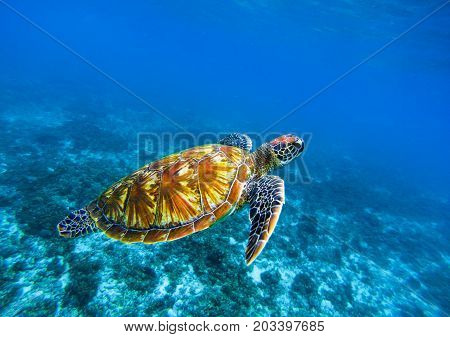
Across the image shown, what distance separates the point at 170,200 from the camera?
144 inches

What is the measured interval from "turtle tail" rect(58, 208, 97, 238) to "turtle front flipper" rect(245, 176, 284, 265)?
295cm

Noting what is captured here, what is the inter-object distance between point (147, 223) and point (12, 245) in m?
3.75

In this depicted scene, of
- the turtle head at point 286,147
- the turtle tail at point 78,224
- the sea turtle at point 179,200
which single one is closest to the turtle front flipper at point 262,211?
the sea turtle at point 179,200

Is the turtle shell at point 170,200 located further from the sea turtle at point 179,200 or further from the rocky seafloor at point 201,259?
the rocky seafloor at point 201,259

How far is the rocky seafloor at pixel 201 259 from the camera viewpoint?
4.30m

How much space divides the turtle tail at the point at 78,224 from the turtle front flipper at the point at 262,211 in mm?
2948

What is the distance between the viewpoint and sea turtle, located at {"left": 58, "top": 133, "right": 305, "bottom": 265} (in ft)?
11.5

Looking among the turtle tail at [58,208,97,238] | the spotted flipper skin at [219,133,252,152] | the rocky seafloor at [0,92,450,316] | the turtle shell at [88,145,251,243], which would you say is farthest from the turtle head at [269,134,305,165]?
the turtle tail at [58,208,97,238]

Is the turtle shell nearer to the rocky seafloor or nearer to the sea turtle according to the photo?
the sea turtle

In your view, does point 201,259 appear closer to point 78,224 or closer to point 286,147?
point 78,224
